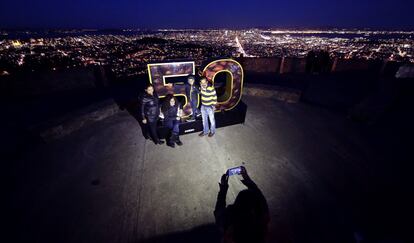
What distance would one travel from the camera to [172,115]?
18.7 feet

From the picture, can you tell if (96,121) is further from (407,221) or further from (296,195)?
(407,221)

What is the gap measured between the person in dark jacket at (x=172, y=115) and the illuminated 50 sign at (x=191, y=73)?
0.90 m

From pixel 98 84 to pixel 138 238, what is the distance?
10.7 m

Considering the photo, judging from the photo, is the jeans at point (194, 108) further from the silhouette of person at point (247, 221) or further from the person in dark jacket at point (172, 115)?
the silhouette of person at point (247, 221)

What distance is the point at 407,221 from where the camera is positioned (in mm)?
4000

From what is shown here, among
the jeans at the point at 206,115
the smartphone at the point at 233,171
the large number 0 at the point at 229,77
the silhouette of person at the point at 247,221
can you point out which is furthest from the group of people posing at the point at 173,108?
the silhouette of person at the point at 247,221

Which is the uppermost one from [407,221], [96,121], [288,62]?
[288,62]

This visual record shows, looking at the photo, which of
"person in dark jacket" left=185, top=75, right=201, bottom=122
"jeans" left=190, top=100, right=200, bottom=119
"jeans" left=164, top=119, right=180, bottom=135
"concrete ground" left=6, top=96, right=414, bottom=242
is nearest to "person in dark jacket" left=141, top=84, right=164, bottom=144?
"jeans" left=164, top=119, right=180, bottom=135

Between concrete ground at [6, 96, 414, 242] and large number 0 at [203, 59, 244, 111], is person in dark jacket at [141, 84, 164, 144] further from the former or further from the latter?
large number 0 at [203, 59, 244, 111]

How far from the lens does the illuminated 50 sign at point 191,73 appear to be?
6070 mm

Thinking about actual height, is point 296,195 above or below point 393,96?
below

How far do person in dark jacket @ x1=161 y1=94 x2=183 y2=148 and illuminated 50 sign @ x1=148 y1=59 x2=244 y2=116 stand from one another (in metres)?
0.90

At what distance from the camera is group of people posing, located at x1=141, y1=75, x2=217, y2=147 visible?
17.7 ft

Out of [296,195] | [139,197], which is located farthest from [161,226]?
[296,195]
